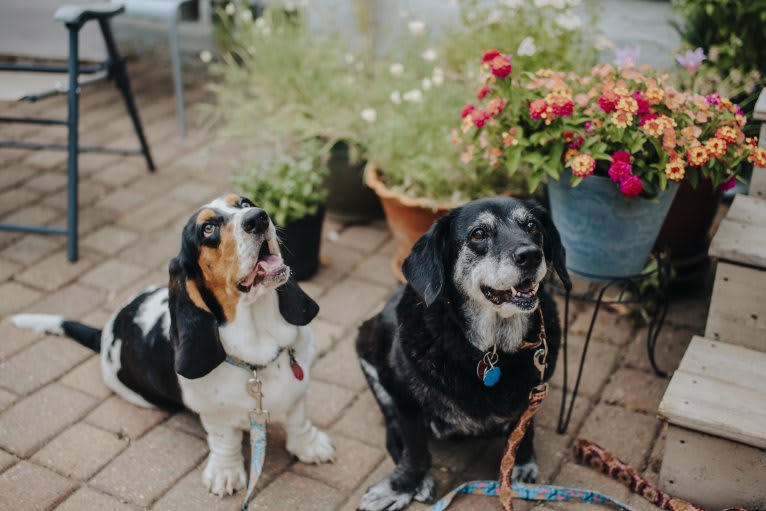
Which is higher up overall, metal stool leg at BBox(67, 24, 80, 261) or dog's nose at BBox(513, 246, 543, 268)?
dog's nose at BBox(513, 246, 543, 268)

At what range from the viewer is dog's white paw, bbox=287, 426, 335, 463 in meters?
2.54

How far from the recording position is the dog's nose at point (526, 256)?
1.98 metres

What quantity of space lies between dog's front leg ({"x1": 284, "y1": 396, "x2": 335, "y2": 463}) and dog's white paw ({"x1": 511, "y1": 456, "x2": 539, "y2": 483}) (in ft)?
2.32

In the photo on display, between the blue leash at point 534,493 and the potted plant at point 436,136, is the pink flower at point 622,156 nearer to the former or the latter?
the potted plant at point 436,136

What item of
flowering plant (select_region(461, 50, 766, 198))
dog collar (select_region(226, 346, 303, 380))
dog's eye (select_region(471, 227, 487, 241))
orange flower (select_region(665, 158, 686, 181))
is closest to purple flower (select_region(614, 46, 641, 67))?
flowering plant (select_region(461, 50, 766, 198))

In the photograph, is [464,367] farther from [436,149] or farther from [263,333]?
[436,149]

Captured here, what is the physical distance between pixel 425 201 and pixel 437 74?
0.72 m

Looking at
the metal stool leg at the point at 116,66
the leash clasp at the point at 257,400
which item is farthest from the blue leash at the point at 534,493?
the metal stool leg at the point at 116,66

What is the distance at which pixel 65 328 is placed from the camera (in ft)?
9.56

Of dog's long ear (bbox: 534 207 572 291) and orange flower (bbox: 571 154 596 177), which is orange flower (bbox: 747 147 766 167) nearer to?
orange flower (bbox: 571 154 596 177)

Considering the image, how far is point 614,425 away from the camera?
2746 mm

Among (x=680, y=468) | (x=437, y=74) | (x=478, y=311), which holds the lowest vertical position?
(x=680, y=468)

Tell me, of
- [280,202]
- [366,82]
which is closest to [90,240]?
[280,202]

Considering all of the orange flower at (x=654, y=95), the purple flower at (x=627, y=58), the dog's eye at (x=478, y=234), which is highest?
the purple flower at (x=627, y=58)
